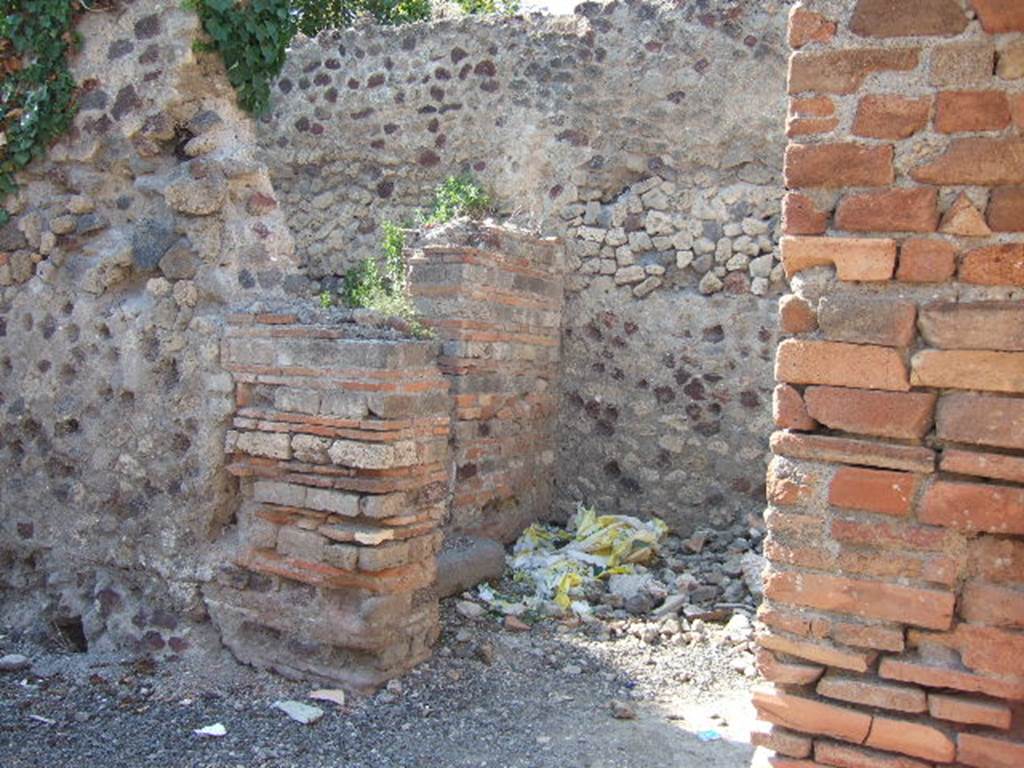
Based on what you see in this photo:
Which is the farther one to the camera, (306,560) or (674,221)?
(674,221)

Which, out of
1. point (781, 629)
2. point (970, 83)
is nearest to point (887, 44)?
point (970, 83)

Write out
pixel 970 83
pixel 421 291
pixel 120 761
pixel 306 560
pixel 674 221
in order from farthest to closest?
pixel 674 221, pixel 421 291, pixel 306 560, pixel 120 761, pixel 970 83

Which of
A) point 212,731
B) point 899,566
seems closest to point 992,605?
point 899,566

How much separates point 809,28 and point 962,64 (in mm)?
349

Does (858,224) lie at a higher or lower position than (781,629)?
higher

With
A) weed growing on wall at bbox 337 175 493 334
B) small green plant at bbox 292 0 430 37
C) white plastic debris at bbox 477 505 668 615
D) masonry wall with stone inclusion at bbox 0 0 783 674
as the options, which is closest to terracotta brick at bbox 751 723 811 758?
masonry wall with stone inclusion at bbox 0 0 783 674

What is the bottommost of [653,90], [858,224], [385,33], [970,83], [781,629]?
[781,629]

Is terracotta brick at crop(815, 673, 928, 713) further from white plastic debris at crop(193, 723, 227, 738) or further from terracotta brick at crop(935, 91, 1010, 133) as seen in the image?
white plastic debris at crop(193, 723, 227, 738)

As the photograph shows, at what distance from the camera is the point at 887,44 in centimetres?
235

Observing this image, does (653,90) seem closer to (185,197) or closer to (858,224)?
(185,197)

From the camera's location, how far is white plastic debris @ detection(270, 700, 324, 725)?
4.02 m

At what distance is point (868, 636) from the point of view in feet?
7.78

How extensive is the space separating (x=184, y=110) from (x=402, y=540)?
7.00ft

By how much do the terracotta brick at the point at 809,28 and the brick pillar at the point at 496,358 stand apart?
349 centimetres
